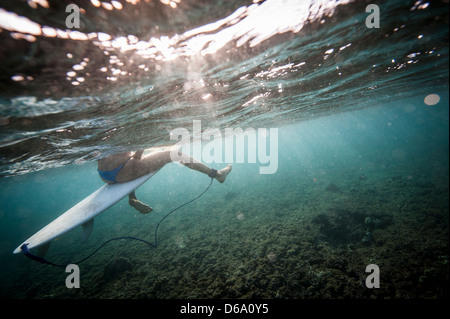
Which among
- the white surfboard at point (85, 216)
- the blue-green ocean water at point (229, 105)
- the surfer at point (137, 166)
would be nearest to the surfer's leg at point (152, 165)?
the surfer at point (137, 166)

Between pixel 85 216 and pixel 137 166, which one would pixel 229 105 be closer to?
pixel 137 166

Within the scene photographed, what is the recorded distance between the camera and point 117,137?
8.05 m

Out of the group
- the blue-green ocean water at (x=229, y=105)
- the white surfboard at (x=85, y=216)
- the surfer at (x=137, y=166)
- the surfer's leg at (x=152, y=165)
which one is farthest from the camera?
the surfer at (x=137, y=166)

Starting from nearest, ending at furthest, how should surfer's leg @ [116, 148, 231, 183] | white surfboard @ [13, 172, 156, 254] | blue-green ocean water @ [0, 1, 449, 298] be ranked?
blue-green ocean water @ [0, 1, 449, 298] < white surfboard @ [13, 172, 156, 254] < surfer's leg @ [116, 148, 231, 183]

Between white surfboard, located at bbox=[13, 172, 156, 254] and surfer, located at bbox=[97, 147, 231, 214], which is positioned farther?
surfer, located at bbox=[97, 147, 231, 214]

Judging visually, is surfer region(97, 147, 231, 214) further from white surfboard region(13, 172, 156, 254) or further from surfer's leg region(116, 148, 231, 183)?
white surfboard region(13, 172, 156, 254)

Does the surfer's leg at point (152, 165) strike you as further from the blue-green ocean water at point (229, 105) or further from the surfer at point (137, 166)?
the blue-green ocean water at point (229, 105)

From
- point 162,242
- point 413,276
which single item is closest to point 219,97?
point 413,276

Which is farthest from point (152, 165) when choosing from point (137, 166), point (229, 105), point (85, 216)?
point (229, 105)

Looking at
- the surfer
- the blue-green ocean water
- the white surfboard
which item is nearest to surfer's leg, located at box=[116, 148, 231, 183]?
the surfer

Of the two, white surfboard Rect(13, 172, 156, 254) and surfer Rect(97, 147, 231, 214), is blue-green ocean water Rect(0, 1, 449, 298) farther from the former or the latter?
white surfboard Rect(13, 172, 156, 254)

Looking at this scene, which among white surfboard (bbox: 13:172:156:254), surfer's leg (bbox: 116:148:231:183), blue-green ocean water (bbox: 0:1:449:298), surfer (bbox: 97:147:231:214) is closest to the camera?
blue-green ocean water (bbox: 0:1:449:298)

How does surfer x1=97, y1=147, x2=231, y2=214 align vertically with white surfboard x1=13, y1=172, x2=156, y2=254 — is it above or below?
above
